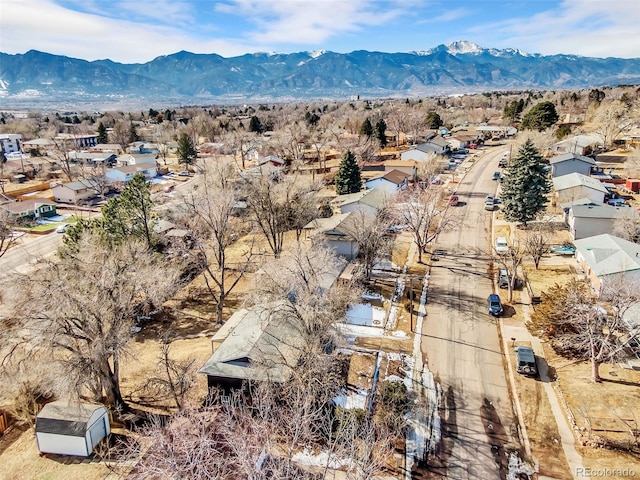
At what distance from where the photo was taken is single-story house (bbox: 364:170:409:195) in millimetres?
53531

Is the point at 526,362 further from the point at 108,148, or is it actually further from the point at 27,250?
the point at 108,148

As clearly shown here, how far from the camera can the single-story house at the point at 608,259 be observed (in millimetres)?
25609

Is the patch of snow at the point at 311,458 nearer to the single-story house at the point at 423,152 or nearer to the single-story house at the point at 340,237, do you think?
the single-story house at the point at 340,237

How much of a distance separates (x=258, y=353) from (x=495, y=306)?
1544 cm

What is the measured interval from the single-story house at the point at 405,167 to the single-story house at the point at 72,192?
44.6 m

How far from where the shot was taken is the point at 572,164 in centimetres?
5347

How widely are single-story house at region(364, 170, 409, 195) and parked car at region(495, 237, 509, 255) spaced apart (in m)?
17.8

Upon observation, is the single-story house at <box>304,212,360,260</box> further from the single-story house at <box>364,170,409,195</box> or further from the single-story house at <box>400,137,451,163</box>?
the single-story house at <box>400,137,451,163</box>

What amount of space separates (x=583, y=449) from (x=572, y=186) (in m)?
33.4

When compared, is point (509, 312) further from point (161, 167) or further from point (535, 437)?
point (161, 167)

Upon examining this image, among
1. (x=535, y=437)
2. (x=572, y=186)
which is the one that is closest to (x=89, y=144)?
(x=572, y=186)

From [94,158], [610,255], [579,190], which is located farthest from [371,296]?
[94,158]

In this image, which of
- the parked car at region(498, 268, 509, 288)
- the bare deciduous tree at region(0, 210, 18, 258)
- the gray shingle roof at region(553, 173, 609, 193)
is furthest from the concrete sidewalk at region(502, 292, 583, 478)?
the bare deciduous tree at region(0, 210, 18, 258)

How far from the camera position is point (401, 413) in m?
17.9
